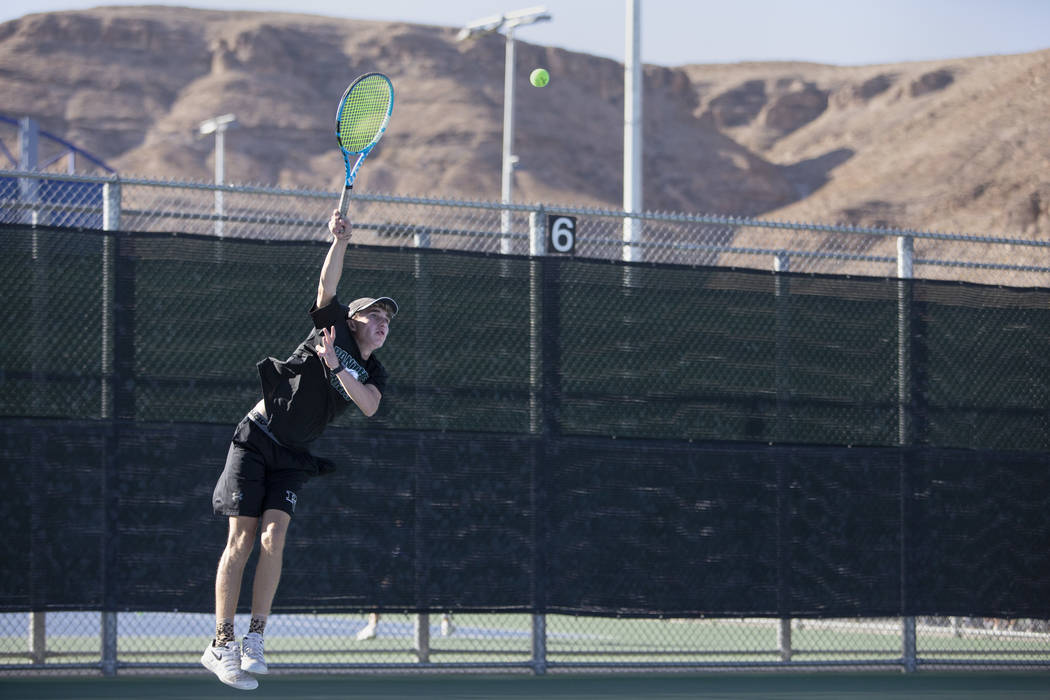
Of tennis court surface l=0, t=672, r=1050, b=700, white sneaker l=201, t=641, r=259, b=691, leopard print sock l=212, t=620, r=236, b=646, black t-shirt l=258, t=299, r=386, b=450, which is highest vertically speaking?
black t-shirt l=258, t=299, r=386, b=450

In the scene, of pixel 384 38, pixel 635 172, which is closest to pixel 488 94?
pixel 384 38

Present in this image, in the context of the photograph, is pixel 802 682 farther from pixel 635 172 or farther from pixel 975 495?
pixel 635 172

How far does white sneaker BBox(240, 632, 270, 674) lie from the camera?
555 cm

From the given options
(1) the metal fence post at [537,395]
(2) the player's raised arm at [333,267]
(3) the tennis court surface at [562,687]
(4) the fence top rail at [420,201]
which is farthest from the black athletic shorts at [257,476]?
(1) the metal fence post at [537,395]

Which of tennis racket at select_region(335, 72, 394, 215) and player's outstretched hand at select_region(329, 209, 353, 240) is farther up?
tennis racket at select_region(335, 72, 394, 215)

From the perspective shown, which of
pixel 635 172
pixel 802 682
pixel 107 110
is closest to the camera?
pixel 802 682

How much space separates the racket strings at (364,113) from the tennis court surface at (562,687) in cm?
290

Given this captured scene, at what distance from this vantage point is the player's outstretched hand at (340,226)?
555 centimetres

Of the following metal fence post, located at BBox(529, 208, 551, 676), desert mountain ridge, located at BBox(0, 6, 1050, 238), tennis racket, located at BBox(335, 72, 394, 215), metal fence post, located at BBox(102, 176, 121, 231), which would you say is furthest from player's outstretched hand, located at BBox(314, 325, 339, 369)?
desert mountain ridge, located at BBox(0, 6, 1050, 238)

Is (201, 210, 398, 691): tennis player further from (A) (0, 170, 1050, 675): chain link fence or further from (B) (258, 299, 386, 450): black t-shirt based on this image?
(A) (0, 170, 1050, 675): chain link fence

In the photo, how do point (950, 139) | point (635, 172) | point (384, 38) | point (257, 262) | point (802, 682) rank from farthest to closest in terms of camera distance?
point (384, 38), point (950, 139), point (635, 172), point (802, 682), point (257, 262)

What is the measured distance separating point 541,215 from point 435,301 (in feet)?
2.62

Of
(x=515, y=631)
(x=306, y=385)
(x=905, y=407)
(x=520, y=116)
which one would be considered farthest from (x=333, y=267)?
(x=520, y=116)

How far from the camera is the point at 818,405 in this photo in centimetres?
846
